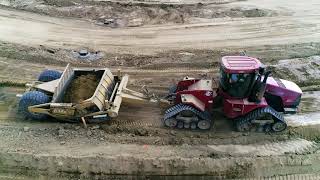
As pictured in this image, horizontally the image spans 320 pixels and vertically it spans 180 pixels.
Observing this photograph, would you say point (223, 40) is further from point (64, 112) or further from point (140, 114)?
point (64, 112)

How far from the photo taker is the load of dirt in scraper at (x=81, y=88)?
41.8 ft

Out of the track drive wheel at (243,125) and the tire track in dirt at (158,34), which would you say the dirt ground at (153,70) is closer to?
the tire track in dirt at (158,34)

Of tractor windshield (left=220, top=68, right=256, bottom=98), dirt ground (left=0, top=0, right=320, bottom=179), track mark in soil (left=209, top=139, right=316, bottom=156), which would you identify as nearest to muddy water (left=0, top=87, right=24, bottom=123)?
dirt ground (left=0, top=0, right=320, bottom=179)

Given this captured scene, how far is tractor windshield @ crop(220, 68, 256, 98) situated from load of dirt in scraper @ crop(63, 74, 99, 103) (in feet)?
12.9

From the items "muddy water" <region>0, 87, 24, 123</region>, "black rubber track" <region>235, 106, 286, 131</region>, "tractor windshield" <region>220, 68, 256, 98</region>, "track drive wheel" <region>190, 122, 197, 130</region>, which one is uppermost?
"tractor windshield" <region>220, 68, 256, 98</region>

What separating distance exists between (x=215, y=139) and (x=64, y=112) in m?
4.31

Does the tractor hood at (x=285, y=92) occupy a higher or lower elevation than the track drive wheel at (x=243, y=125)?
higher

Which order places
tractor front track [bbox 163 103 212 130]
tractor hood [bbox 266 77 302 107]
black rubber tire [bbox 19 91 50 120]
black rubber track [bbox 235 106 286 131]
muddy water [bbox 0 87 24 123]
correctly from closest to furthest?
Answer: black rubber track [bbox 235 106 286 131] < tractor front track [bbox 163 103 212 130] < black rubber tire [bbox 19 91 50 120] < tractor hood [bbox 266 77 302 107] < muddy water [bbox 0 87 24 123]

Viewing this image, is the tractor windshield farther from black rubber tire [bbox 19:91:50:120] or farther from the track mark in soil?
black rubber tire [bbox 19:91:50:120]

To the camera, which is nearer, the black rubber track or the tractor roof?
the tractor roof

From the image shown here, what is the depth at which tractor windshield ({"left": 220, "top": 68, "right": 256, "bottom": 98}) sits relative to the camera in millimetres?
11859

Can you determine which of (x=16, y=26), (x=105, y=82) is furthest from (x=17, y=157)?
(x=16, y=26)

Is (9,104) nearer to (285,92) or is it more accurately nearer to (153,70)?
(153,70)

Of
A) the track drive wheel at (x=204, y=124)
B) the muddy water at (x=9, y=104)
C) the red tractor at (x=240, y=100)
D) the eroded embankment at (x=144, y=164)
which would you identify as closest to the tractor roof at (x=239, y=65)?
the red tractor at (x=240, y=100)
